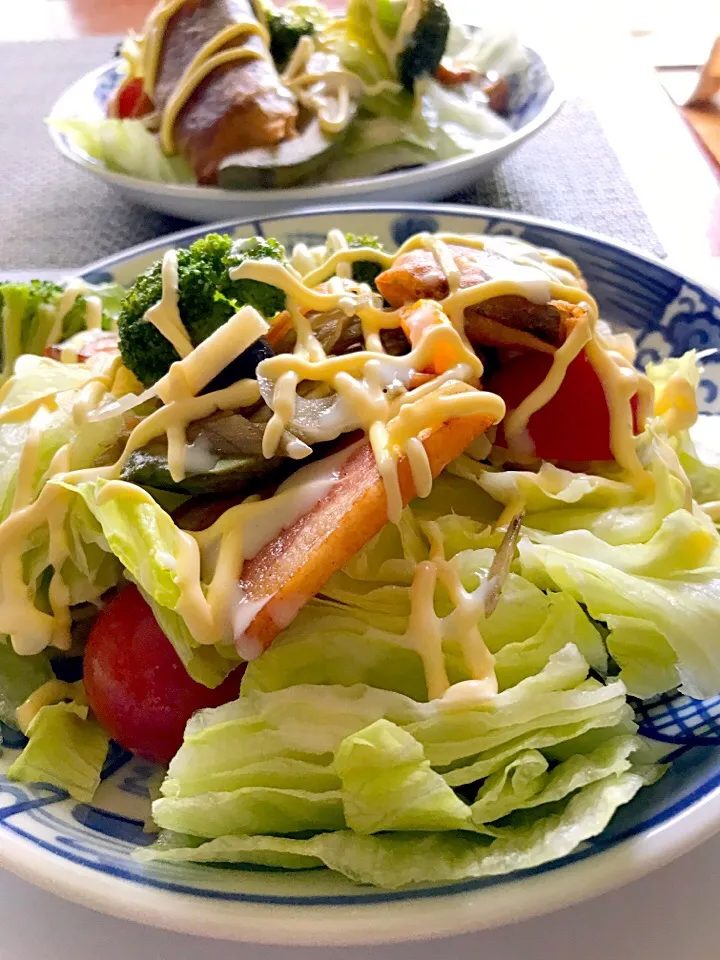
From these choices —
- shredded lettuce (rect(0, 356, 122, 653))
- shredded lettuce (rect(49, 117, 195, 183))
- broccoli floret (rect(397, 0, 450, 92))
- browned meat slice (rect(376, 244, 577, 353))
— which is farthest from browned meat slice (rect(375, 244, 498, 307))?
broccoli floret (rect(397, 0, 450, 92))

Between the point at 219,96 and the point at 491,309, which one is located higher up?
the point at 491,309

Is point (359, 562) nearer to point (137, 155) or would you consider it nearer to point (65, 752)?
point (65, 752)

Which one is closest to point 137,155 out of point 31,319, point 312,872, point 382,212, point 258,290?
point 382,212

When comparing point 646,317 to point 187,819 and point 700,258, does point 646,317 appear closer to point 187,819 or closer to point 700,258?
point 700,258

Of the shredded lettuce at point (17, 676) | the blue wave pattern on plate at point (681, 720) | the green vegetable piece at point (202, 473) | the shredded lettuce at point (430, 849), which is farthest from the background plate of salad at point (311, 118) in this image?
the shredded lettuce at point (430, 849)

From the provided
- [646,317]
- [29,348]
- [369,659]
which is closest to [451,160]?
[646,317]
